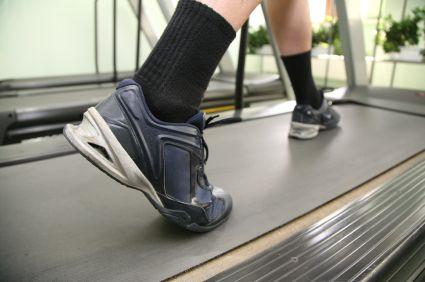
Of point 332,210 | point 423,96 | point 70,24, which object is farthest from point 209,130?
point 70,24

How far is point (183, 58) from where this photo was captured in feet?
2.22

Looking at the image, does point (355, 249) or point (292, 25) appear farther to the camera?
point (292, 25)

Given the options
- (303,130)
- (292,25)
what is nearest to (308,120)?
(303,130)

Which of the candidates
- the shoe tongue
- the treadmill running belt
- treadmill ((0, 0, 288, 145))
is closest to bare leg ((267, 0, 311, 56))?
the treadmill running belt

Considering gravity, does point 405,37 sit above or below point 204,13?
above

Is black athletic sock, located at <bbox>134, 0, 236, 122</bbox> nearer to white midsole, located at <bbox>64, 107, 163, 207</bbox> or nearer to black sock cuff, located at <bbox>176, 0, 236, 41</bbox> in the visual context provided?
black sock cuff, located at <bbox>176, 0, 236, 41</bbox>

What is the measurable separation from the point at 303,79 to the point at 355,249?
0.90m

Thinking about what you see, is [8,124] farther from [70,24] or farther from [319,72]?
[319,72]

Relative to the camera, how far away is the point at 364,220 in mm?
859

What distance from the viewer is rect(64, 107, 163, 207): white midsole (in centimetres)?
62

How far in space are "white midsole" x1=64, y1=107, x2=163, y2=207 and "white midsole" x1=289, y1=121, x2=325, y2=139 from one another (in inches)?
41.4

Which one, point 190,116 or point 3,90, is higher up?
point 190,116

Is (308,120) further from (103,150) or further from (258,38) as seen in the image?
(258,38)

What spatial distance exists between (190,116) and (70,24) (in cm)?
369
